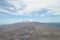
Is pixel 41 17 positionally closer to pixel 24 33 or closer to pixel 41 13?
pixel 41 13

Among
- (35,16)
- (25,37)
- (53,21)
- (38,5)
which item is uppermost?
(38,5)

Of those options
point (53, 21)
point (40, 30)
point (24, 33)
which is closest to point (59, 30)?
point (53, 21)

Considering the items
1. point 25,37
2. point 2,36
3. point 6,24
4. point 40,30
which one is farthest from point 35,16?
point 2,36

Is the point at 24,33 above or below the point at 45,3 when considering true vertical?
below

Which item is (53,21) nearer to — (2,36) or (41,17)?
(41,17)

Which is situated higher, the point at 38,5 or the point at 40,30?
the point at 38,5
